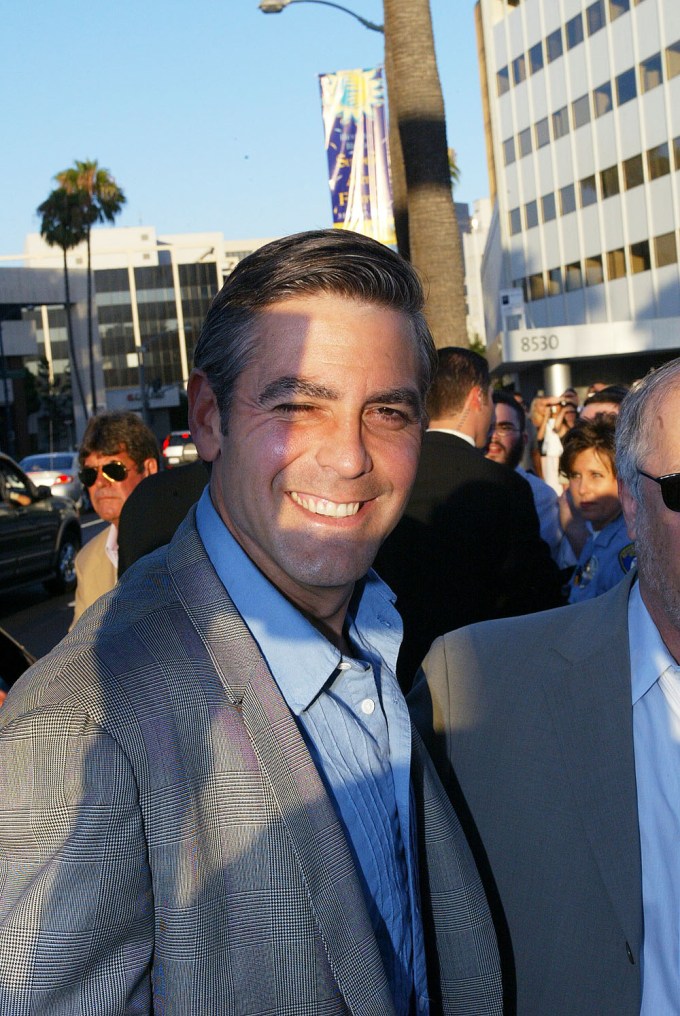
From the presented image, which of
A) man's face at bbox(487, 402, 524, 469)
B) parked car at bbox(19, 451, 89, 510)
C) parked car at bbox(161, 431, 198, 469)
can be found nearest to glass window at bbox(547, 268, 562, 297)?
parked car at bbox(161, 431, 198, 469)

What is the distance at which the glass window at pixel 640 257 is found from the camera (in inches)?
1672

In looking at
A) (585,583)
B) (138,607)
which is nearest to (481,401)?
(585,583)

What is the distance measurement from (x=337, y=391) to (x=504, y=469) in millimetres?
2360

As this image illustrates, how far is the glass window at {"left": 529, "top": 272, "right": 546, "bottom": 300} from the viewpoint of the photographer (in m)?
50.2

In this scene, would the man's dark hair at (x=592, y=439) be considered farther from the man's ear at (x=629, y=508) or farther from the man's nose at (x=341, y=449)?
the man's nose at (x=341, y=449)

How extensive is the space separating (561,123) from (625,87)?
5167 mm

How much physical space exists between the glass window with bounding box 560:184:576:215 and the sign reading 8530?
14.6m

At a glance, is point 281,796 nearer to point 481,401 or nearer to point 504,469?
point 504,469

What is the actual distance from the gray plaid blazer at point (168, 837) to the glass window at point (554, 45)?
4932 centimetres

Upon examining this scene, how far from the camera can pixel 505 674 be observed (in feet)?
7.59

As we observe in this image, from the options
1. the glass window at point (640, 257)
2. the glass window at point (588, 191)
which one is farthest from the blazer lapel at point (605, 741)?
the glass window at point (588, 191)

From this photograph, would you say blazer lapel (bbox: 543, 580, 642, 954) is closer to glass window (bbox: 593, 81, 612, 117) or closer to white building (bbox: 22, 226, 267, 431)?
glass window (bbox: 593, 81, 612, 117)

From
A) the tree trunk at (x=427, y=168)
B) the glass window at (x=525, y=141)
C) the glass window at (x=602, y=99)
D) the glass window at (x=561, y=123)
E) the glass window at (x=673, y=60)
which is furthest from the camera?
the glass window at (x=525, y=141)

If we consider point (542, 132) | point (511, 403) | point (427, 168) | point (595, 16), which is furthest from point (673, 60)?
point (511, 403)
